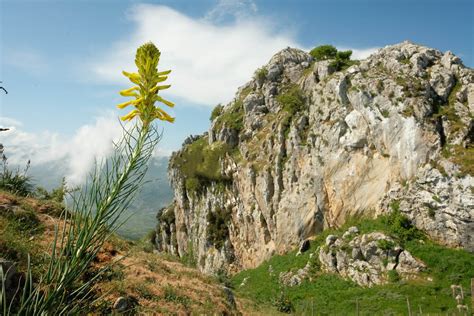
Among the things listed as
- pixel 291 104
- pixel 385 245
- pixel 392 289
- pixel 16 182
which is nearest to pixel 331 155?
pixel 291 104

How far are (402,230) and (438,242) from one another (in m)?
2.62

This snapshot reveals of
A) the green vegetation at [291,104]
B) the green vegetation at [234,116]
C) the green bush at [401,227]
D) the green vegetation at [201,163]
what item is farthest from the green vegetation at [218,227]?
the green bush at [401,227]

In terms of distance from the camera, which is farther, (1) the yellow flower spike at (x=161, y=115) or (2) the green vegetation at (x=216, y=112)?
(2) the green vegetation at (x=216, y=112)

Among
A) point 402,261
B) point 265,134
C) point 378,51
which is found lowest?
point 402,261

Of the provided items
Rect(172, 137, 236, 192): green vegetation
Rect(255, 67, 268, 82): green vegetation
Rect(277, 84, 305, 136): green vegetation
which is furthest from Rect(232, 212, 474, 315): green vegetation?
Rect(255, 67, 268, 82): green vegetation

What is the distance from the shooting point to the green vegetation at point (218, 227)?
48.6m

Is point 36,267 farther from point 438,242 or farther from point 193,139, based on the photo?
point 193,139

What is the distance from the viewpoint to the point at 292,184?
3934cm

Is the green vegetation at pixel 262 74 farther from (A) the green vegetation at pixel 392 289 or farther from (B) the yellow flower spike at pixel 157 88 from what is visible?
(B) the yellow flower spike at pixel 157 88

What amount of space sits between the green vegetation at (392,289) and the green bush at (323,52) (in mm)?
31214

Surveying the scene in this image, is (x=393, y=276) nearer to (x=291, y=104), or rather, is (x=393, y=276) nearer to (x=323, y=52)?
(x=291, y=104)

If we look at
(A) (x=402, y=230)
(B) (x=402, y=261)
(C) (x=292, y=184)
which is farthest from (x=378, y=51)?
(B) (x=402, y=261)

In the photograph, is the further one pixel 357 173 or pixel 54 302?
pixel 357 173

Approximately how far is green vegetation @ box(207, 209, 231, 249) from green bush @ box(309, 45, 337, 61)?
28.5 m
